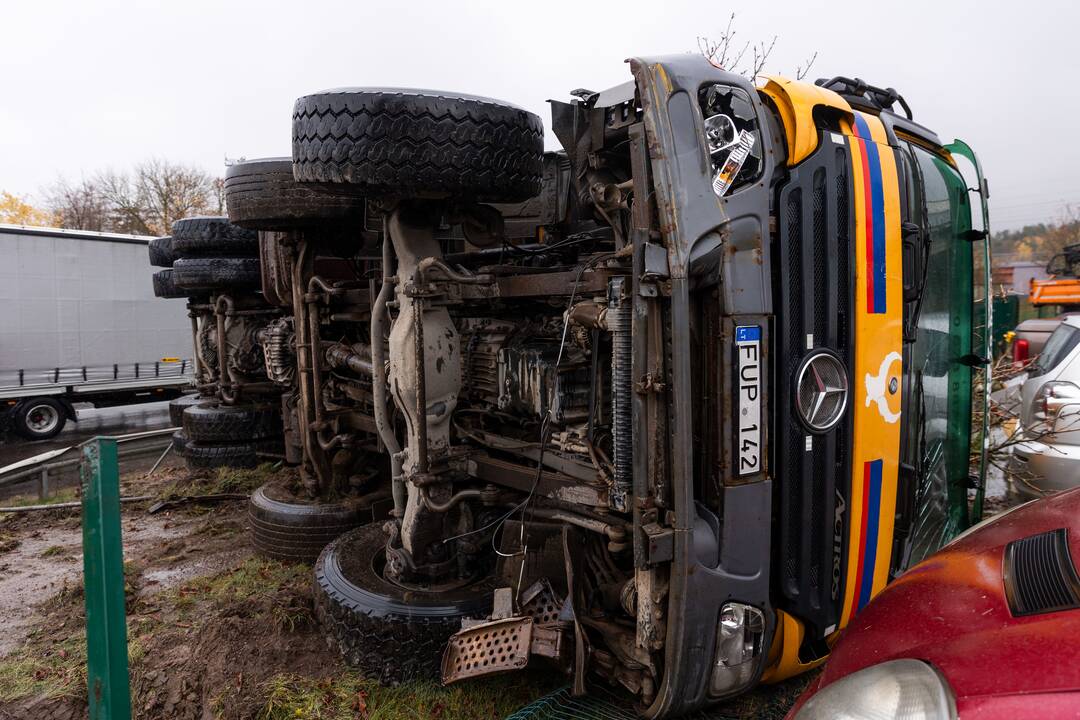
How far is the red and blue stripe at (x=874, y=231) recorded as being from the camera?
251 centimetres

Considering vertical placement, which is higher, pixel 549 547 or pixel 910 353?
pixel 910 353

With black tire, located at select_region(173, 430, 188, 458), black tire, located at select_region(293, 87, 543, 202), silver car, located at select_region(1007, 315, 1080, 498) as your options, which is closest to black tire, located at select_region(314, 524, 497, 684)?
black tire, located at select_region(293, 87, 543, 202)

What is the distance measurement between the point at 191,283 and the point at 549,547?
5.31 meters

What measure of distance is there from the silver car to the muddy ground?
279 centimetres

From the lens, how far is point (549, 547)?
3.12m

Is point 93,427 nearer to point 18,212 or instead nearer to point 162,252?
point 162,252

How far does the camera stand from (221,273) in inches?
267

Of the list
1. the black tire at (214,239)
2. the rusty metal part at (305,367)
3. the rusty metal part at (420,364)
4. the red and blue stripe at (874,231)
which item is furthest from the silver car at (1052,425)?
the black tire at (214,239)

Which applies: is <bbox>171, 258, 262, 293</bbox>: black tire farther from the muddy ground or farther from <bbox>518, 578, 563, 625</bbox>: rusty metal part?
<bbox>518, 578, 563, 625</bbox>: rusty metal part

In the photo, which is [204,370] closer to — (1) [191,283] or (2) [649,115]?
(1) [191,283]

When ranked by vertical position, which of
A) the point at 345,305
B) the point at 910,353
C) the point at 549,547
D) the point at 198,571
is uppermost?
the point at 345,305

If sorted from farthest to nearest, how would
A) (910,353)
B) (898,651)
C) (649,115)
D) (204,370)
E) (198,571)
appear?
(204,370)
(198,571)
(910,353)
(649,115)
(898,651)

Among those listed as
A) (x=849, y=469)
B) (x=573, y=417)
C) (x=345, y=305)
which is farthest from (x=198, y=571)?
(x=849, y=469)

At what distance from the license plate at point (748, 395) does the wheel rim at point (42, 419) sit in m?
14.3
